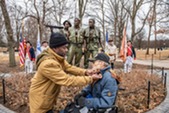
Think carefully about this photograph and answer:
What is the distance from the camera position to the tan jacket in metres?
2.72

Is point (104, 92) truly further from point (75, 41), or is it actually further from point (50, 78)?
point (75, 41)

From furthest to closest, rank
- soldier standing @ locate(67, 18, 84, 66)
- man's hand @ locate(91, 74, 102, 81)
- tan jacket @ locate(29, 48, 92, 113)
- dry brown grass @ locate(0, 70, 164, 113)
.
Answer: soldier standing @ locate(67, 18, 84, 66) → dry brown grass @ locate(0, 70, 164, 113) → man's hand @ locate(91, 74, 102, 81) → tan jacket @ locate(29, 48, 92, 113)

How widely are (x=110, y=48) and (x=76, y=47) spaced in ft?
10.7

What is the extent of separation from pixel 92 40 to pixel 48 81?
5735 millimetres

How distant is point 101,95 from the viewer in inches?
113

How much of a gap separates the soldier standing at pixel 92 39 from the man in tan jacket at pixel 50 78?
5.44m

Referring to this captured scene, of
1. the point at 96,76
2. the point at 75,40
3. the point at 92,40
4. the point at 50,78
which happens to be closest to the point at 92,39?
the point at 92,40

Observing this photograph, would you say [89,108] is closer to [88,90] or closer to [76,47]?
[88,90]

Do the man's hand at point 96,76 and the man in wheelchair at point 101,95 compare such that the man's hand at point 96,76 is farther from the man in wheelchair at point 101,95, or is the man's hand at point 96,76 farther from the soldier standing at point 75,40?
the soldier standing at point 75,40

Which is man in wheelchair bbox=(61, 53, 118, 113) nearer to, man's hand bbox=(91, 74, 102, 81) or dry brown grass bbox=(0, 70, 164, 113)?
man's hand bbox=(91, 74, 102, 81)

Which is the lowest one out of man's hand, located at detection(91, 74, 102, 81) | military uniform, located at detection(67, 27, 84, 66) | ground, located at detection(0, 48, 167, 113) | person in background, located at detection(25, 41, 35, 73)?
ground, located at detection(0, 48, 167, 113)

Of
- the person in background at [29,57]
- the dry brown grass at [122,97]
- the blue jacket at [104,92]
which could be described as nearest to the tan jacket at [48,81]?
the blue jacket at [104,92]

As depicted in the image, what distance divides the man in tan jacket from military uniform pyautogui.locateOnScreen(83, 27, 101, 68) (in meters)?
5.45

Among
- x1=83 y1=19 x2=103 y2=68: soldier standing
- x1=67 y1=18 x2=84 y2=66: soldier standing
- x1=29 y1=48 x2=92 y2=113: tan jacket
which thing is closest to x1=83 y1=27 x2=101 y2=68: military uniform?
x1=83 y1=19 x2=103 y2=68: soldier standing
